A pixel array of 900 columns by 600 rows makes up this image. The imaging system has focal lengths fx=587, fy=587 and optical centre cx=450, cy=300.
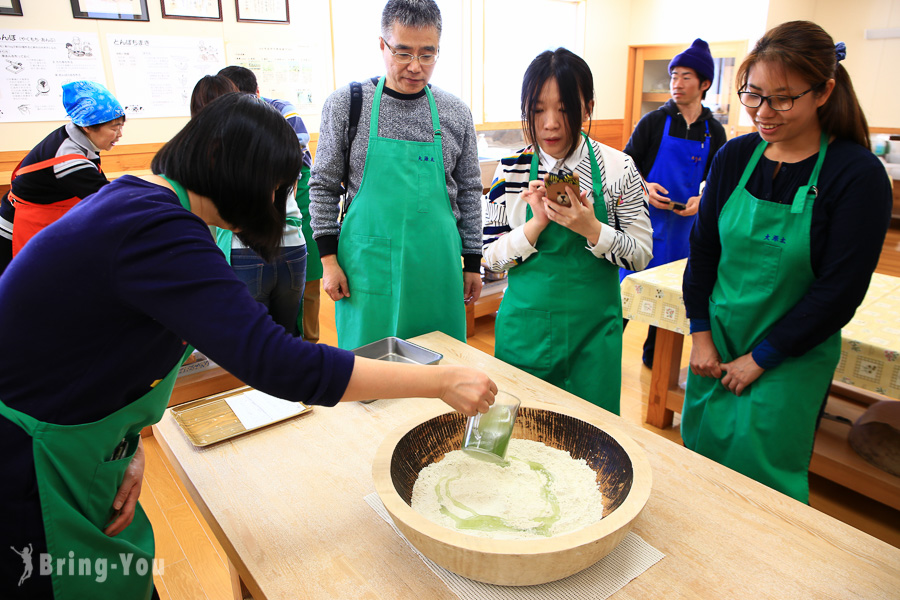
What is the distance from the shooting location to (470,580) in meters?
0.85

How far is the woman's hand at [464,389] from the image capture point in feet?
3.12

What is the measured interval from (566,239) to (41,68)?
144 inches

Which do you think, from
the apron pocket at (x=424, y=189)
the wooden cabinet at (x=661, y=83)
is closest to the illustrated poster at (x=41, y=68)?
the apron pocket at (x=424, y=189)

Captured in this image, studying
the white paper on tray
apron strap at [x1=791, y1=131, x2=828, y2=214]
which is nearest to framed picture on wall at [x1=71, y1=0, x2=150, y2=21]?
the white paper on tray

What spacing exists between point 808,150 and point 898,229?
19.8ft

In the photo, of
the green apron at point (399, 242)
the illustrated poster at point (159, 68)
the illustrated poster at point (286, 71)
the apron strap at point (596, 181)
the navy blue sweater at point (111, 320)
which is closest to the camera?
the navy blue sweater at point (111, 320)

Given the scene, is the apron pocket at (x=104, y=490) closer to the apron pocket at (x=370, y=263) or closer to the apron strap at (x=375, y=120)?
the apron pocket at (x=370, y=263)

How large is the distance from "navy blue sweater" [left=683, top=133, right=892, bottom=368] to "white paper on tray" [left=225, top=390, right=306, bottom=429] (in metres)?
1.09

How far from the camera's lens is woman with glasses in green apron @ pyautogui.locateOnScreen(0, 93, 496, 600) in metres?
0.76

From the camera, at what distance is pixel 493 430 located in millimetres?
1036

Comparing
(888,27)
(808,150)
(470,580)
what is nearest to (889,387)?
(808,150)

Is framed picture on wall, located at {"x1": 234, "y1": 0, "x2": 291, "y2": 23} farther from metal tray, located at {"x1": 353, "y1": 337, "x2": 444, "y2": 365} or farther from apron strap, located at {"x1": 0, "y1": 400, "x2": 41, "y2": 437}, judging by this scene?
apron strap, located at {"x1": 0, "y1": 400, "x2": 41, "y2": 437}

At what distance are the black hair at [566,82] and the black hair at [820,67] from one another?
1.24 ft

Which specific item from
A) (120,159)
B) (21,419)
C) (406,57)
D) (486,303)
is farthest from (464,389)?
(120,159)
